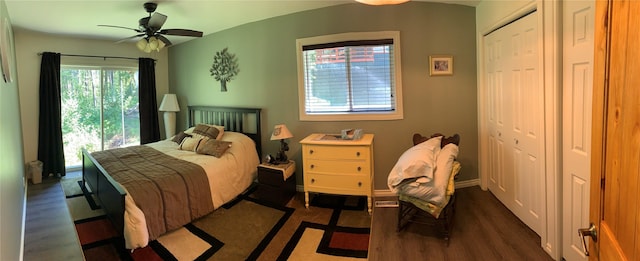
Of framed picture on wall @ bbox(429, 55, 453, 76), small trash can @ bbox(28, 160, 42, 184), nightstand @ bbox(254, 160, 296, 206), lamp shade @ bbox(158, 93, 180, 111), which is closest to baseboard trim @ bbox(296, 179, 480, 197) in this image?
nightstand @ bbox(254, 160, 296, 206)

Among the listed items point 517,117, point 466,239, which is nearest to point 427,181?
point 466,239

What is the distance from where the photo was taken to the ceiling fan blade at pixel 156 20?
3055 mm

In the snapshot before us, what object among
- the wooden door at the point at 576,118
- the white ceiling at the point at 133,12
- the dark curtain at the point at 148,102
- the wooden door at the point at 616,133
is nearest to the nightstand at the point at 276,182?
the white ceiling at the point at 133,12

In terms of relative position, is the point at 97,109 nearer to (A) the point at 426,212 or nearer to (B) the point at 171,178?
(B) the point at 171,178

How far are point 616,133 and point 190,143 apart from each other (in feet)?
13.5

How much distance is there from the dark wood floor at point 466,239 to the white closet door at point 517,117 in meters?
0.16

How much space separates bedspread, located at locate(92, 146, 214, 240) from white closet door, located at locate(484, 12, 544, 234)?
9.57ft

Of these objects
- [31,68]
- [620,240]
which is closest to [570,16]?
[620,240]

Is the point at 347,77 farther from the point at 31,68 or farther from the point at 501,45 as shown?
the point at 31,68

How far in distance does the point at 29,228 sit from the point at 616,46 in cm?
443

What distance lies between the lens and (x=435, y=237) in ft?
8.49

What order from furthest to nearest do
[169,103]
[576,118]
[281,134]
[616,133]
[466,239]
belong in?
[169,103], [281,134], [466,239], [576,118], [616,133]

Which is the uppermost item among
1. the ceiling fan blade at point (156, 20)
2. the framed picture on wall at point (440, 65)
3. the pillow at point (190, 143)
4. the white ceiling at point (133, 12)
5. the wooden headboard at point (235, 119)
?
the white ceiling at point (133, 12)

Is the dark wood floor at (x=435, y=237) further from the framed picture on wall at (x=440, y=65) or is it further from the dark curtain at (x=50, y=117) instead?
the dark curtain at (x=50, y=117)
